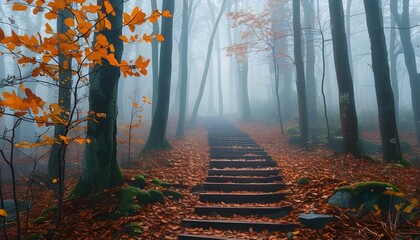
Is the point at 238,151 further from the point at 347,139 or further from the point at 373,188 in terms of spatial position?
the point at 373,188

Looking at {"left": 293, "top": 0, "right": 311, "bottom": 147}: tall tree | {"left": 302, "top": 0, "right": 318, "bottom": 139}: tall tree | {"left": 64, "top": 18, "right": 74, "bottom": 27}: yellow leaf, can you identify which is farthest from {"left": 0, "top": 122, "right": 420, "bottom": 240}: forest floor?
{"left": 302, "top": 0, "right": 318, "bottom": 139}: tall tree

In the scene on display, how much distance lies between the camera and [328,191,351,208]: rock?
472cm

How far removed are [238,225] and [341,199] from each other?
2.06 m

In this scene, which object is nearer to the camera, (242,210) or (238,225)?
(238,225)

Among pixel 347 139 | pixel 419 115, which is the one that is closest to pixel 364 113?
pixel 419 115

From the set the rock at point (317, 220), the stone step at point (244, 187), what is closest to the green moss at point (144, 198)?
the stone step at point (244, 187)

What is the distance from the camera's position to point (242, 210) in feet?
17.6

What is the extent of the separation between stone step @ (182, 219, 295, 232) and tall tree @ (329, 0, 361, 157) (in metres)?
4.67

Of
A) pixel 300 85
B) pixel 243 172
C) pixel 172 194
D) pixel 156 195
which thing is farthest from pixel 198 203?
Result: pixel 300 85

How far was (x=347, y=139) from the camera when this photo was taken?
26.6ft

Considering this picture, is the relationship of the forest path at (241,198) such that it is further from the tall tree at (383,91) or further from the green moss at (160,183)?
the tall tree at (383,91)

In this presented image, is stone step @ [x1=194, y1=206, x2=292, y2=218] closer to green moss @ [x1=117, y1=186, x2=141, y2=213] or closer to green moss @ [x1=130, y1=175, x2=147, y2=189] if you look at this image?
green moss @ [x1=117, y1=186, x2=141, y2=213]

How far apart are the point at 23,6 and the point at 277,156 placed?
8.97 metres

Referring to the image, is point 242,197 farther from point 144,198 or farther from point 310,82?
point 310,82
